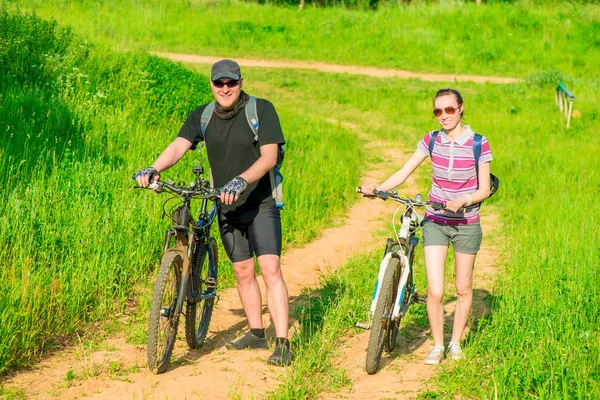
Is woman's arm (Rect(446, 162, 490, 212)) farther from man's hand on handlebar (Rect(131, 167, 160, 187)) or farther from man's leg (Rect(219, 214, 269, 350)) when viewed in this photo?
man's hand on handlebar (Rect(131, 167, 160, 187))

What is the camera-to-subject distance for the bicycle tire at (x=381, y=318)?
17.9 feet

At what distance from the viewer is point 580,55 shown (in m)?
24.4

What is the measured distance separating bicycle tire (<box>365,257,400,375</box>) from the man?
1.93ft

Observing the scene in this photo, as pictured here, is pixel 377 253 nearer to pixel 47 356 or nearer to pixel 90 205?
pixel 90 205

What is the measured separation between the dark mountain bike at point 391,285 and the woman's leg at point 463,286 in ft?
1.17

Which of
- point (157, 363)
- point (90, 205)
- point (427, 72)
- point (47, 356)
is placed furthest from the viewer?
point (427, 72)

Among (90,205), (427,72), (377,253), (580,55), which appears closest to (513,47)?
(580,55)

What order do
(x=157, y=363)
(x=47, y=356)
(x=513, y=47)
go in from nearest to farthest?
(x=157, y=363)
(x=47, y=356)
(x=513, y=47)

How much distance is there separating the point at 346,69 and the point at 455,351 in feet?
60.3

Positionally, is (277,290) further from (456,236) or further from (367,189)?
(456,236)

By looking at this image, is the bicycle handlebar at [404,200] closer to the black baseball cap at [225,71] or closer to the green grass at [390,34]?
the black baseball cap at [225,71]

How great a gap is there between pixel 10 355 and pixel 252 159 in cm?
213

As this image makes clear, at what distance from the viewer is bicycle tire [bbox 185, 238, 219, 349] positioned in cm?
570

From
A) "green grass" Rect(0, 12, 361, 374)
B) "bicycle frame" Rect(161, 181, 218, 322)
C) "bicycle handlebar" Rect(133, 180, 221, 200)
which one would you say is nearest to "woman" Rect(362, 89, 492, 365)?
"bicycle handlebar" Rect(133, 180, 221, 200)
